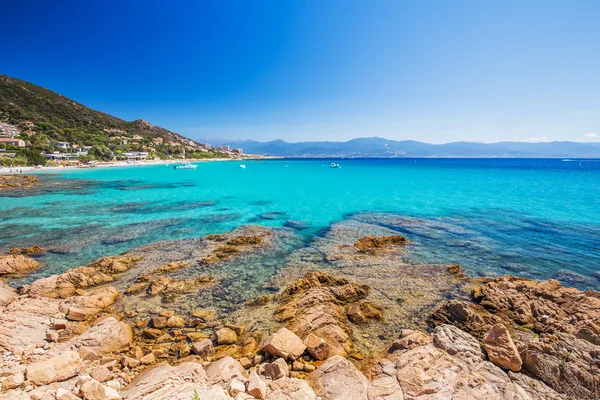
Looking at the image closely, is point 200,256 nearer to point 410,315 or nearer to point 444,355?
point 410,315

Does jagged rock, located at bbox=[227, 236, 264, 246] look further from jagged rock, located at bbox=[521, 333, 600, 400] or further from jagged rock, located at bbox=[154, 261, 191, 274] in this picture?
jagged rock, located at bbox=[521, 333, 600, 400]

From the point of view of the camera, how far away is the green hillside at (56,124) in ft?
360

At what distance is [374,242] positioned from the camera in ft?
56.5

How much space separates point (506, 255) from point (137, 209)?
3175 centimetres

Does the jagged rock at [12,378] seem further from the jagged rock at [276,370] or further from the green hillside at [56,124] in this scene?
the green hillside at [56,124]

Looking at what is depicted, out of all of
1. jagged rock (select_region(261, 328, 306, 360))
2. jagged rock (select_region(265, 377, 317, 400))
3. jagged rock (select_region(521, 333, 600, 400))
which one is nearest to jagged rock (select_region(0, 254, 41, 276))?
jagged rock (select_region(261, 328, 306, 360))

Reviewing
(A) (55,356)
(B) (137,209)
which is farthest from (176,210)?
(A) (55,356)

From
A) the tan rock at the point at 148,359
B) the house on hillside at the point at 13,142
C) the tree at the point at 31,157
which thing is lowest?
the tan rock at the point at 148,359

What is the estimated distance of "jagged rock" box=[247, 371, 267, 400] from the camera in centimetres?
562

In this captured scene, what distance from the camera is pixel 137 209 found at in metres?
28.6

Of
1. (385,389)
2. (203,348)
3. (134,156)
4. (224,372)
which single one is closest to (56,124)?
(134,156)

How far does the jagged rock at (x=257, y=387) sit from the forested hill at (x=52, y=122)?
12879cm

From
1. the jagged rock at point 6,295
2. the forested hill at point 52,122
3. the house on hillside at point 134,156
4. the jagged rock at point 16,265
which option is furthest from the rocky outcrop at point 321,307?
the house on hillside at point 134,156

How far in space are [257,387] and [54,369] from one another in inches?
186
